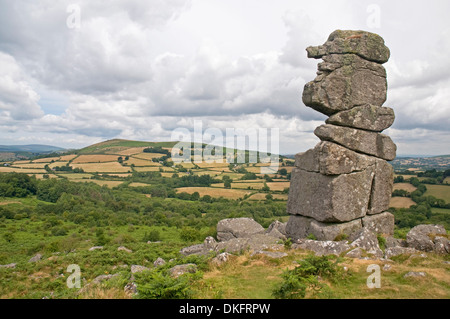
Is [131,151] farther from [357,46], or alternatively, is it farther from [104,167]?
[357,46]

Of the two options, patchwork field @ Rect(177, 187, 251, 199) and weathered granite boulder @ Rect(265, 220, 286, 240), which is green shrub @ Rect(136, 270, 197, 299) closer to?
weathered granite boulder @ Rect(265, 220, 286, 240)

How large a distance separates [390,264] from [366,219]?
7.50 m

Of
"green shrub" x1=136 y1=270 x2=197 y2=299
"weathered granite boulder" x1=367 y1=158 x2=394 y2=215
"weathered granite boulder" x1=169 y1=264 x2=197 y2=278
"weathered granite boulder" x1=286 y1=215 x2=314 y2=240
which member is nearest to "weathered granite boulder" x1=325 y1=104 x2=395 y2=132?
"weathered granite boulder" x1=367 y1=158 x2=394 y2=215

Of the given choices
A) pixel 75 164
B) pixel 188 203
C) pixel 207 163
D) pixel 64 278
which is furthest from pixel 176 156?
pixel 64 278

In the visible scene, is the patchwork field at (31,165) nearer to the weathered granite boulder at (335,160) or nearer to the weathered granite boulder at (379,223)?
the weathered granite boulder at (335,160)

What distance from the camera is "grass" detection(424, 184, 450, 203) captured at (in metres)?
67.5

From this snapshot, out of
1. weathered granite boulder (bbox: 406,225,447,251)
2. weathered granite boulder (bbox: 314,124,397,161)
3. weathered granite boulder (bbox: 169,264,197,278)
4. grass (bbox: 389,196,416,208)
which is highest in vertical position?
weathered granite boulder (bbox: 314,124,397,161)

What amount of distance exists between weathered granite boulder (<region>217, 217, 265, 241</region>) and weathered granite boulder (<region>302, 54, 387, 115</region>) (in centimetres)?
1171

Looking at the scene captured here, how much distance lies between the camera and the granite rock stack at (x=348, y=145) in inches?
747

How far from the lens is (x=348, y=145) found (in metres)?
19.6

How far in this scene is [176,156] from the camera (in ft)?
517

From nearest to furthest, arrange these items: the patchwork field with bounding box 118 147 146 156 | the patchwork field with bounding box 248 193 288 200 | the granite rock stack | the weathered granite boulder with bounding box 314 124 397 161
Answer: the granite rock stack
the weathered granite boulder with bounding box 314 124 397 161
the patchwork field with bounding box 248 193 288 200
the patchwork field with bounding box 118 147 146 156

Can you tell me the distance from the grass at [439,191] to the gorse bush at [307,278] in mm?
69558

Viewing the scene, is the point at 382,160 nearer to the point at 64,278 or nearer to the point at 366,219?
the point at 366,219
